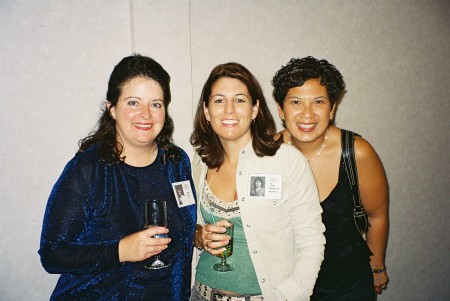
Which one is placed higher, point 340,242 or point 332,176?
point 332,176

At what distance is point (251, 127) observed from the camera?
6.45 feet

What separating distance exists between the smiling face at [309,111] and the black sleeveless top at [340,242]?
0.32 metres

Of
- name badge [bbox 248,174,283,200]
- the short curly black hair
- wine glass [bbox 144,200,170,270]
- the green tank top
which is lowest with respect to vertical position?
the green tank top

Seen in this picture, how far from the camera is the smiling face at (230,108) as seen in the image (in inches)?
69.1

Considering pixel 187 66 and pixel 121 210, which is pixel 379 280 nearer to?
pixel 121 210

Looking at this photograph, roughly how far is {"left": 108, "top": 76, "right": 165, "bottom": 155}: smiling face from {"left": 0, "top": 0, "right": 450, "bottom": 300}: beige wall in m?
0.84

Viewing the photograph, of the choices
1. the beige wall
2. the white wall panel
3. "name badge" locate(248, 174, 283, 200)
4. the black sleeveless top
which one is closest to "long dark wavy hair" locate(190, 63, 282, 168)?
"name badge" locate(248, 174, 283, 200)

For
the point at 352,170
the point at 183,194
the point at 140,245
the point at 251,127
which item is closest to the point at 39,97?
the point at 183,194

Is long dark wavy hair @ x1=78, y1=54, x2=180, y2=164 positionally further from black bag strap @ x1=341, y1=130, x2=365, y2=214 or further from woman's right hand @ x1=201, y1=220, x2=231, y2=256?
black bag strap @ x1=341, y1=130, x2=365, y2=214

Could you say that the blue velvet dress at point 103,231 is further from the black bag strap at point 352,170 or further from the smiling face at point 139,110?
the black bag strap at point 352,170

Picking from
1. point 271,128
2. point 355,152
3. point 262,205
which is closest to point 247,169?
point 262,205

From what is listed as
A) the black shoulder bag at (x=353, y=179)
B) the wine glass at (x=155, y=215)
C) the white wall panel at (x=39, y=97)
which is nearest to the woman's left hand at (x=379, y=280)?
the black shoulder bag at (x=353, y=179)

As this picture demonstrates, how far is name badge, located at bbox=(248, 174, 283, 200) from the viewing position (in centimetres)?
169

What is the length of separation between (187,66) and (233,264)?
1.75m
